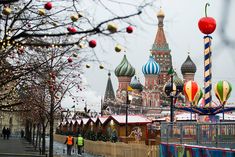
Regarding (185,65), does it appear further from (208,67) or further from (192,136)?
(192,136)

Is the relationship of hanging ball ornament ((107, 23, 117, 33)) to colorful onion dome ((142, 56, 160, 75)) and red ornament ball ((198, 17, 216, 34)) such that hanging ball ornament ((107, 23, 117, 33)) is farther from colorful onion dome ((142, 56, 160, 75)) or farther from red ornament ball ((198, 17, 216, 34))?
colorful onion dome ((142, 56, 160, 75))

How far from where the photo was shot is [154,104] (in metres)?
94.6

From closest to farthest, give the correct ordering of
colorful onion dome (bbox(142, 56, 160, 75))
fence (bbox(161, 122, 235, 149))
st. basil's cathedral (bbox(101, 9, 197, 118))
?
fence (bbox(161, 122, 235, 149)), st. basil's cathedral (bbox(101, 9, 197, 118)), colorful onion dome (bbox(142, 56, 160, 75))

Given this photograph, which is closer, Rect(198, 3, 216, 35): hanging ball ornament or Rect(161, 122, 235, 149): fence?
Rect(161, 122, 235, 149): fence

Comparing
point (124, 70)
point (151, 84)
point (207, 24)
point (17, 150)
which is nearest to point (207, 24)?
point (207, 24)

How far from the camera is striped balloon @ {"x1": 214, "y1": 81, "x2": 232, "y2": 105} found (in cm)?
4412

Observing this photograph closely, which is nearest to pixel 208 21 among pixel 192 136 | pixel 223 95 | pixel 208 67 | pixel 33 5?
pixel 208 67

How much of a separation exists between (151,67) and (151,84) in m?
3.71

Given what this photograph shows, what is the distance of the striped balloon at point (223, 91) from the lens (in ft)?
145

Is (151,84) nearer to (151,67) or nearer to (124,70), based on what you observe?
(151,67)

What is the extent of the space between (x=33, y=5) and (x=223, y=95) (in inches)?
1434

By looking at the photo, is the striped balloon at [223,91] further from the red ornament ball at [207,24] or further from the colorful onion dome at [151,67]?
the colorful onion dome at [151,67]

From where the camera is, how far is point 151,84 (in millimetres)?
96312

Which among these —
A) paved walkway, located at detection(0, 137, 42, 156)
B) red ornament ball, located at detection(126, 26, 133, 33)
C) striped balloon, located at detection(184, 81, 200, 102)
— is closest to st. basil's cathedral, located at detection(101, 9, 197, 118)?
striped balloon, located at detection(184, 81, 200, 102)
